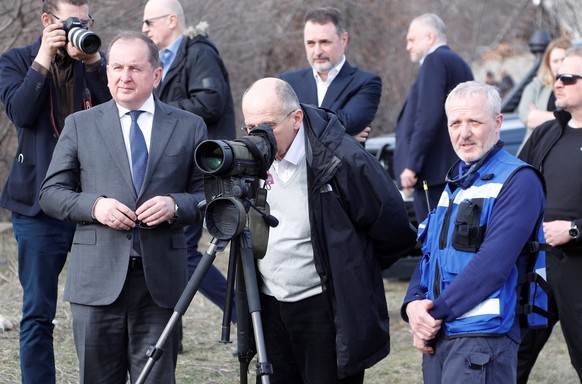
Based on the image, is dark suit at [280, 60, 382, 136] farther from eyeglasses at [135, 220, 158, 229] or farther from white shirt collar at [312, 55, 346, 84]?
eyeglasses at [135, 220, 158, 229]

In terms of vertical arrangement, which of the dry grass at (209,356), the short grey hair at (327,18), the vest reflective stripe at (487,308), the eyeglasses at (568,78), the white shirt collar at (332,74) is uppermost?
the short grey hair at (327,18)

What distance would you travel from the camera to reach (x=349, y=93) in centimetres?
646

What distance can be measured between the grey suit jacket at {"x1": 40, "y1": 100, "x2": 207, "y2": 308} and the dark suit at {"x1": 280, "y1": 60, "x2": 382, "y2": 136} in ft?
6.69

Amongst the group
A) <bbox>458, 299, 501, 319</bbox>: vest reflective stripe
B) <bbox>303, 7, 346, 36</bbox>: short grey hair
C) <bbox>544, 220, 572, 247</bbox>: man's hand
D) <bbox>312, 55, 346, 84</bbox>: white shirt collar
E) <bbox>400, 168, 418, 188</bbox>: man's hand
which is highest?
<bbox>303, 7, 346, 36</bbox>: short grey hair

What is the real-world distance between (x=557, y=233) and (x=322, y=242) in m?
1.42

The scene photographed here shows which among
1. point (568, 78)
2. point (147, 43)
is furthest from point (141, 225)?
point (568, 78)

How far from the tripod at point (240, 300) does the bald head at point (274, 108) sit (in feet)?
1.57

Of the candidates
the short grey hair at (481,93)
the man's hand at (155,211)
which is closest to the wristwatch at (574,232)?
the short grey hair at (481,93)

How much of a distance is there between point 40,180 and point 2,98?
1.47 ft

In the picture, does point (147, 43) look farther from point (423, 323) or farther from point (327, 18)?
point (327, 18)

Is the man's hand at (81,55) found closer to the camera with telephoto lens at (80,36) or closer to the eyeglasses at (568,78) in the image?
the camera with telephoto lens at (80,36)

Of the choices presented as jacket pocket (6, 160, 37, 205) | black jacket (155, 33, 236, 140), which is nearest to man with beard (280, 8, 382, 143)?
black jacket (155, 33, 236, 140)

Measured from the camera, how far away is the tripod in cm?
380

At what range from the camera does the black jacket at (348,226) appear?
4184 millimetres
